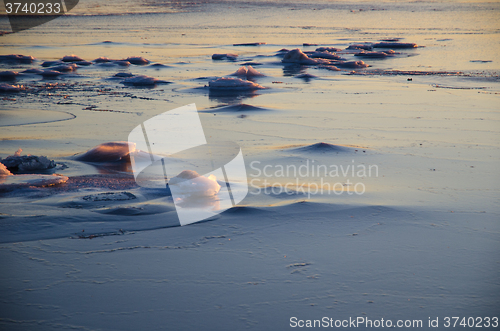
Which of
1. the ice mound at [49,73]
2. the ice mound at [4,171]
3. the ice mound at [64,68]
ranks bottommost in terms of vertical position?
the ice mound at [4,171]

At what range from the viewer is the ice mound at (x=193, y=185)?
3756 mm

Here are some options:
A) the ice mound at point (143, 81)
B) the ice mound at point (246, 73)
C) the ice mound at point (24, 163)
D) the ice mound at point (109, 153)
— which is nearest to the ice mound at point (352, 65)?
the ice mound at point (246, 73)

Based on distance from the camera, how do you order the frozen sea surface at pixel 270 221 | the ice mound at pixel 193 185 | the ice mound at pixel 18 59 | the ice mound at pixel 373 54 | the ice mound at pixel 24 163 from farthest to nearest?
the ice mound at pixel 373 54, the ice mound at pixel 18 59, the ice mound at pixel 24 163, the ice mound at pixel 193 185, the frozen sea surface at pixel 270 221

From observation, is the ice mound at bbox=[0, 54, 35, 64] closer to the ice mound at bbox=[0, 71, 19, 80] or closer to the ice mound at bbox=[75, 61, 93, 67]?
the ice mound at bbox=[75, 61, 93, 67]

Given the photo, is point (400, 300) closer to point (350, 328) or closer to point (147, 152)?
point (350, 328)

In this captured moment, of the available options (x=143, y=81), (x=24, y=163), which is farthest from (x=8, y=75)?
(x=24, y=163)

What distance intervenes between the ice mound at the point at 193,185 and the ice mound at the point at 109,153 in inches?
40.9

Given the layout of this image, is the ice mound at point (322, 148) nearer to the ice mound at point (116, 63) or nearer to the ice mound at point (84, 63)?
the ice mound at point (116, 63)

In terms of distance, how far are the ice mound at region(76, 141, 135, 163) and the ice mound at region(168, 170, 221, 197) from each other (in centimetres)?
104

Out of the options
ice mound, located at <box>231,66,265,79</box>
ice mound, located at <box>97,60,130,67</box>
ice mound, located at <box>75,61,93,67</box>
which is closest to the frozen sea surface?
ice mound, located at <box>231,66,265,79</box>

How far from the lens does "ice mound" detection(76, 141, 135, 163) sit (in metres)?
4.68

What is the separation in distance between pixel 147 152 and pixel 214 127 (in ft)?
4.76

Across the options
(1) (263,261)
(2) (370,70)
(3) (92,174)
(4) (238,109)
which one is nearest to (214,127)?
(4) (238,109)

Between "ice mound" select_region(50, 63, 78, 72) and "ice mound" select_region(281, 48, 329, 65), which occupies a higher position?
"ice mound" select_region(50, 63, 78, 72)
